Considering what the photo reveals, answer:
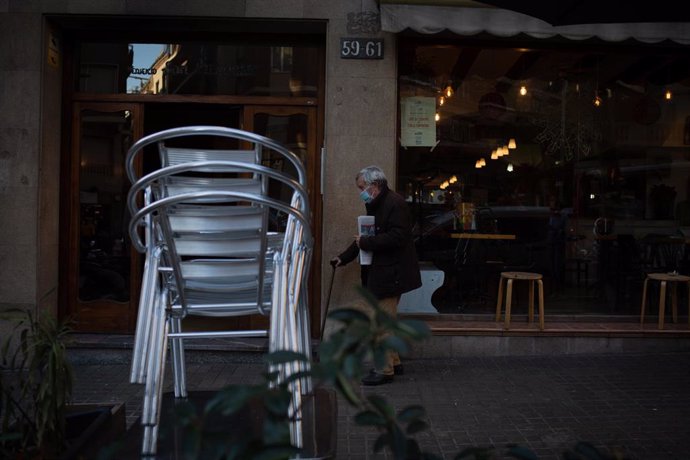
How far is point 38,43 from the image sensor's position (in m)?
6.80

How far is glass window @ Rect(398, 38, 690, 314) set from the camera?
25.0 feet

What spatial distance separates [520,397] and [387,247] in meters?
1.67

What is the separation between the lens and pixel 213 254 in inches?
112

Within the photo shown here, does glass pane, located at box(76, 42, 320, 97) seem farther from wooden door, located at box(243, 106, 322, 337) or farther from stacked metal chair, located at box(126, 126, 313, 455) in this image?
stacked metal chair, located at box(126, 126, 313, 455)

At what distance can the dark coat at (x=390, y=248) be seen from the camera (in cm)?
598

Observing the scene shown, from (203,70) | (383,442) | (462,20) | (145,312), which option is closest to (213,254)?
(145,312)

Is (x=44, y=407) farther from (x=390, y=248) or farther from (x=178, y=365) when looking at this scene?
(x=390, y=248)

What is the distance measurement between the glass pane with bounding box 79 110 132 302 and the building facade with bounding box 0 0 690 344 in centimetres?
2

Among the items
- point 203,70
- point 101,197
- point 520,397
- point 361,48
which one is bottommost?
point 520,397

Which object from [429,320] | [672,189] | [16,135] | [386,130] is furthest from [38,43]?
[672,189]

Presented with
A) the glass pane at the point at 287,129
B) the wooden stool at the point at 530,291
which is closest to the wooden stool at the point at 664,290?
the wooden stool at the point at 530,291

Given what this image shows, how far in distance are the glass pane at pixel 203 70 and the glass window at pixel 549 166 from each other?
45.5 inches

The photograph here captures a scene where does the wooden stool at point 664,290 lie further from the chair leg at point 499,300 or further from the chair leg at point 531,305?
the chair leg at point 499,300


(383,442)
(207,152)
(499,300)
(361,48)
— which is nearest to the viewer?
(383,442)
